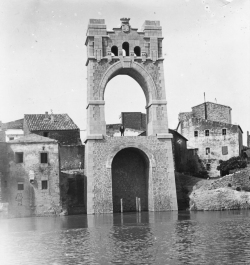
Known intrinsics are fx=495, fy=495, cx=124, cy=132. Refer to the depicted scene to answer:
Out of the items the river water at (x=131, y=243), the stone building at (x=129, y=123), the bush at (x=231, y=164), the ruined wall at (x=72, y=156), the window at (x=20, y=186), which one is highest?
the stone building at (x=129, y=123)

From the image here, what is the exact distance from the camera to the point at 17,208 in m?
35.3

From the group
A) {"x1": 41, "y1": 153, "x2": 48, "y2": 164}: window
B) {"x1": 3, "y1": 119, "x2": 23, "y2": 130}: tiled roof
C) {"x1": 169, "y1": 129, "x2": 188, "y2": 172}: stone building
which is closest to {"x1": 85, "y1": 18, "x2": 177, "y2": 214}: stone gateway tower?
{"x1": 41, "y1": 153, "x2": 48, "y2": 164}: window

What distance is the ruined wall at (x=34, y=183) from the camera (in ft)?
116

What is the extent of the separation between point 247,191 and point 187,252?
22200 millimetres

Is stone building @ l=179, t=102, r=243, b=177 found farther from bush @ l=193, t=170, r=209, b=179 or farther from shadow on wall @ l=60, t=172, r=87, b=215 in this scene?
shadow on wall @ l=60, t=172, r=87, b=215

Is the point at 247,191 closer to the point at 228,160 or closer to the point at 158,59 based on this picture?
the point at 158,59

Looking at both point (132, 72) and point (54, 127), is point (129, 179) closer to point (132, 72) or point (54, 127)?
point (132, 72)

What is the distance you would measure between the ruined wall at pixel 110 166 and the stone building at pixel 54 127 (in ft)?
42.5

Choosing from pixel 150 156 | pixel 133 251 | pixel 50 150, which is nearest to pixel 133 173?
pixel 150 156

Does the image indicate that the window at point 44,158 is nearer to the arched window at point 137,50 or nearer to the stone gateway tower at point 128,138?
the stone gateway tower at point 128,138

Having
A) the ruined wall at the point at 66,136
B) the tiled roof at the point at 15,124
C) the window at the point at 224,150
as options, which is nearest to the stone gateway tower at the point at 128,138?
the ruined wall at the point at 66,136

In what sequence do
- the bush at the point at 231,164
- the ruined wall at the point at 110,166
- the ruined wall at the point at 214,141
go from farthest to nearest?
the ruined wall at the point at 214,141 → the bush at the point at 231,164 → the ruined wall at the point at 110,166

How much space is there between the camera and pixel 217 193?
117 feet

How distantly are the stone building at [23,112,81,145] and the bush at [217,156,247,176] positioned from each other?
15.3m
